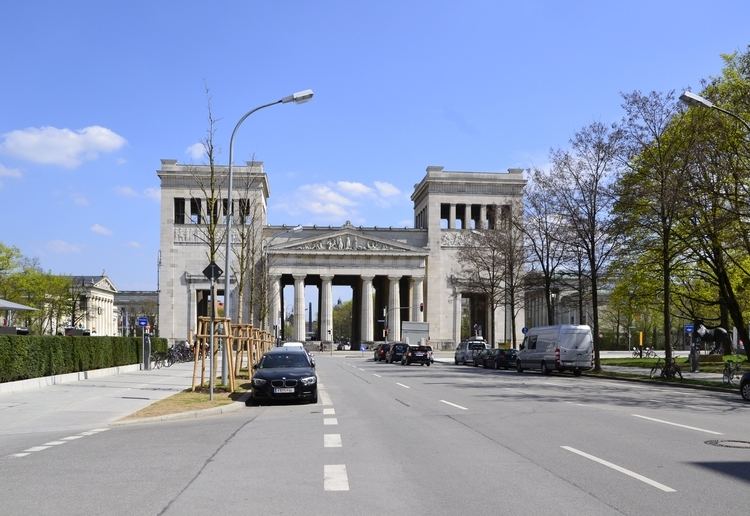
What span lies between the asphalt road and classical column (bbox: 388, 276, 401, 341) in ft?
304

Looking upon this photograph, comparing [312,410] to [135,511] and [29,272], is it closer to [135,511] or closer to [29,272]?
[135,511]

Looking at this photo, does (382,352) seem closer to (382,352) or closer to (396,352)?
(382,352)

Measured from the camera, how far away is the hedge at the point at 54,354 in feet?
79.0

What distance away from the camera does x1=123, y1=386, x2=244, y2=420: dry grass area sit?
1856 centimetres

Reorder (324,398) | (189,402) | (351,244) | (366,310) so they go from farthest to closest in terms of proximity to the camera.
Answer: (366,310)
(351,244)
(324,398)
(189,402)

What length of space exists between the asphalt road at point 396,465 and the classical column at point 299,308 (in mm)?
92272

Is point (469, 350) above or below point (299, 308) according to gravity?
below

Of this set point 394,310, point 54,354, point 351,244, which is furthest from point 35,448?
point 394,310

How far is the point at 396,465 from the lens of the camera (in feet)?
34.2

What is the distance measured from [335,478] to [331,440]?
381cm

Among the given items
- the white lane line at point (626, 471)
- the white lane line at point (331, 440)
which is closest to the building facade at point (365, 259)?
the white lane line at point (331, 440)

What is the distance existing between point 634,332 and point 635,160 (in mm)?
71813

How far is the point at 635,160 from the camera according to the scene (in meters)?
41.1

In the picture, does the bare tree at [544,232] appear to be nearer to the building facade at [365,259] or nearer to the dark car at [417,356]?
the dark car at [417,356]
